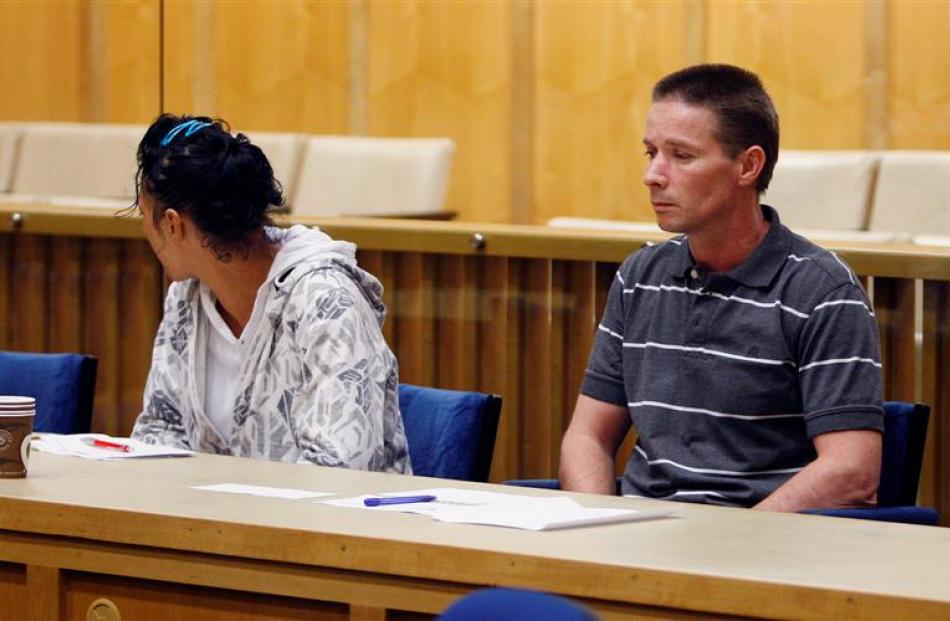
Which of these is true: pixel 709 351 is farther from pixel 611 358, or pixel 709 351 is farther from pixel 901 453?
pixel 901 453

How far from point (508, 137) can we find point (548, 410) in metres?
4.02

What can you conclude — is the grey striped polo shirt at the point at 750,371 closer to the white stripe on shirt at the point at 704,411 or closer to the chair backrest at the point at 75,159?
the white stripe on shirt at the point at 704,411

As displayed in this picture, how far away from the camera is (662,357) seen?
9.66 ft

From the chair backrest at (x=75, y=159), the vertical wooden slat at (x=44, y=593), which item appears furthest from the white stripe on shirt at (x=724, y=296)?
the chair backrest at (x=75, y=159)

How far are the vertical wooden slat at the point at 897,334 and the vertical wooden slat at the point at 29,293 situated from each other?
2.32 meters

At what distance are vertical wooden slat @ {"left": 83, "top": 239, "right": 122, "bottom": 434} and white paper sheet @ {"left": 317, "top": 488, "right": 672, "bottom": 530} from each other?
2.38 m

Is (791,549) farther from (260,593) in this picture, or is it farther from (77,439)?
(77,439)

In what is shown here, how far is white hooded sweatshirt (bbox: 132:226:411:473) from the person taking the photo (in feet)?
9.27

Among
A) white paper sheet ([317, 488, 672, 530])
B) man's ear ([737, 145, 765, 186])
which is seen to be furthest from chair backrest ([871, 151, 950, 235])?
white paper sheet ([317, 488, 672, 530])

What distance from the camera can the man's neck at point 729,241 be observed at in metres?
2.93

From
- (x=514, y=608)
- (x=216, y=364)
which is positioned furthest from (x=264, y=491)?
(x=514, y=608)

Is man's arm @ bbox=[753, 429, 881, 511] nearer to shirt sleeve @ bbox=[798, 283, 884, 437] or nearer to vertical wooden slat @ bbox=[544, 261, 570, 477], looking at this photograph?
shirt sleeve @ bbox=[798, 283, 884, 437]

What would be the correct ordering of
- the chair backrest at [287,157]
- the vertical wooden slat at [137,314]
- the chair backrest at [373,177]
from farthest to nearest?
the chair backrest at [287,157], the chair backrest at [373,177], the vertical wooden slat at [137,314]

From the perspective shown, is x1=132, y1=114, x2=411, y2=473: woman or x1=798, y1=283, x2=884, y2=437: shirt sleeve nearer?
x1=798, y1=283, x2=884, y2=437: shirt sleeve
